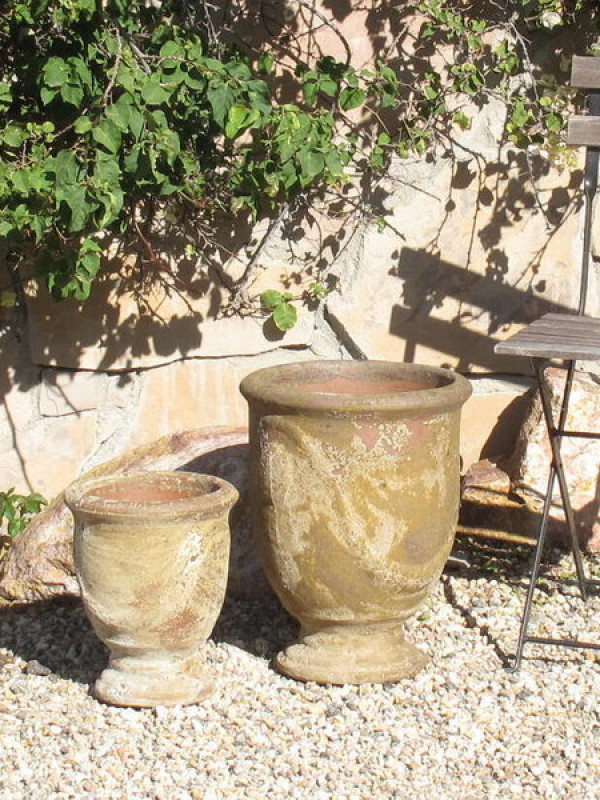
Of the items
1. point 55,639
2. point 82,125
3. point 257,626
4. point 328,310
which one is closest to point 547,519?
point 257,626

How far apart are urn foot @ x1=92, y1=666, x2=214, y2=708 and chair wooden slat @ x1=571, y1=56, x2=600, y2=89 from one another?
192 cm

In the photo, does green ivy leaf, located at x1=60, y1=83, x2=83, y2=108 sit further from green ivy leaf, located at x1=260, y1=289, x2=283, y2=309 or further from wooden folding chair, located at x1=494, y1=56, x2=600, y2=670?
wooden folding chair, located at x1=494, y1=56, x2=600, y2=670

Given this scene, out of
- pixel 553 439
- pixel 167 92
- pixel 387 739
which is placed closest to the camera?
pixel 387 739

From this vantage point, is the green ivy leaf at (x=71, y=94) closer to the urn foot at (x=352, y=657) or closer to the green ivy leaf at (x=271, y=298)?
the green ivy leaf at (x=271, y=298)

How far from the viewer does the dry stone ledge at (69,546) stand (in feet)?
12.3

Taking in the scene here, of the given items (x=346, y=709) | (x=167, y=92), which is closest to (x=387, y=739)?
(x=346, y=709)

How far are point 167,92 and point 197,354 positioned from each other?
966 mm

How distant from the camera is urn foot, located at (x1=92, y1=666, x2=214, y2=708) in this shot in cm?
318

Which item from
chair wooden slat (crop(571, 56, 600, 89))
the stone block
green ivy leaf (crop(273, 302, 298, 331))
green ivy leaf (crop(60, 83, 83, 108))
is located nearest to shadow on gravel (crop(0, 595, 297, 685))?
the stone block

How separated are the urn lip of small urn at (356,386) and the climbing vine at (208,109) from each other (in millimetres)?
397

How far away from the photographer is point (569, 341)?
3.26 m

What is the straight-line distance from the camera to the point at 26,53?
3.45 metres

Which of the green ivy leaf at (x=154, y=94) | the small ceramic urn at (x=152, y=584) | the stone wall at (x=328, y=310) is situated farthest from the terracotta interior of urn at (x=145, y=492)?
the green ivy leaf at (x=154, y=94)

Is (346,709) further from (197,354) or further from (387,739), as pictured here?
(197,354)
